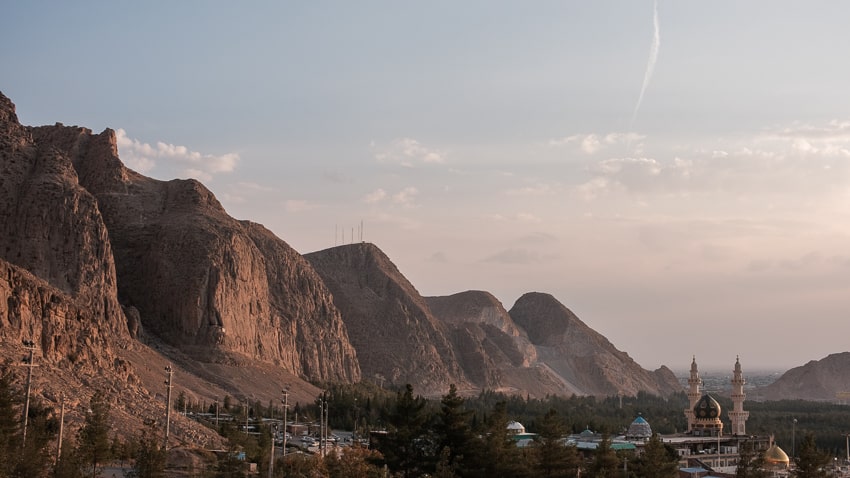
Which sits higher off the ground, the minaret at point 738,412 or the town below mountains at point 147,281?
the town below mountains at point 147,281

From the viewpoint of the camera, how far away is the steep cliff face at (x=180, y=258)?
15050cm

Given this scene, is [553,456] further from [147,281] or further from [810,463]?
[147,281]

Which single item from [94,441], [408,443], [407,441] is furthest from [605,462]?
[94,441]

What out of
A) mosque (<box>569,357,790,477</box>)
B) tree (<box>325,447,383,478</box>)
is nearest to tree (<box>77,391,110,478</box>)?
tree (<box>325,447,383,478</box>)

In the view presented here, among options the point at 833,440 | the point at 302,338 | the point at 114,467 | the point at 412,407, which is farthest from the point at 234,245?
the point at 412,407

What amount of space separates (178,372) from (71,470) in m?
85.8

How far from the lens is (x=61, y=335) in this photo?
288 ft

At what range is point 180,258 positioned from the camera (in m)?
154

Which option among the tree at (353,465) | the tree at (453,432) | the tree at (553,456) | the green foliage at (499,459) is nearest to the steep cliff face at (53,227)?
the tree at (353,465)

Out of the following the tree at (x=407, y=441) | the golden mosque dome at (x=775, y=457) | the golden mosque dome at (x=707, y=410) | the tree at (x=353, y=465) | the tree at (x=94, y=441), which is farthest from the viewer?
the golden mosque dome at (x=707, y=410)

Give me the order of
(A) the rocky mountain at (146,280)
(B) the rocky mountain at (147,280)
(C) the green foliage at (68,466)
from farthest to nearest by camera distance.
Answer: (B) the rocky mountain at (147,280), (A) the rocky mountain at (146,280), (C) the green foliage at (68,466)

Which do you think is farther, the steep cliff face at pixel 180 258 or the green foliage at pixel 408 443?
the steep cliff face at pixel 180 258

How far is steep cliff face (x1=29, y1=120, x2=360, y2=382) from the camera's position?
15050 centimetres

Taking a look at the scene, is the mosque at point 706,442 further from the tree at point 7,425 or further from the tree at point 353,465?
the tree at point 7,425
